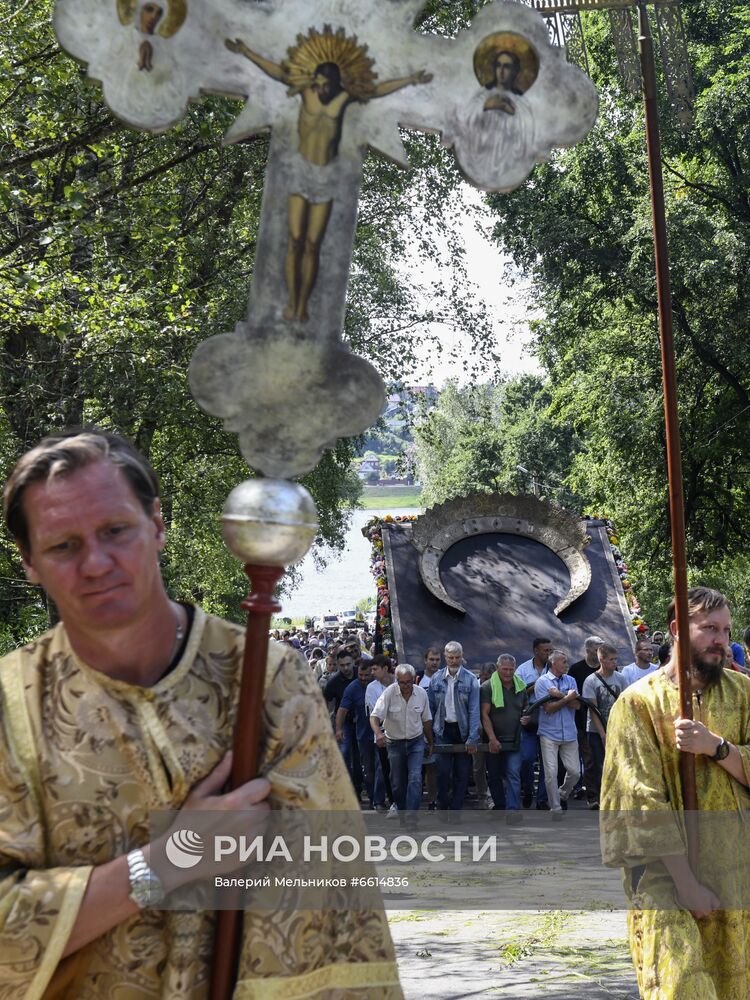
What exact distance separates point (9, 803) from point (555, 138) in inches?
66.4

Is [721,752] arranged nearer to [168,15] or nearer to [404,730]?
[168,15]

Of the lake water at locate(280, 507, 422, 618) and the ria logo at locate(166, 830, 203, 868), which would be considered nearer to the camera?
the ria logo at locate(166, 830, 203, 868)

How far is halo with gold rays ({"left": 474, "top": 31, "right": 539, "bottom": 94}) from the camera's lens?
3111mm

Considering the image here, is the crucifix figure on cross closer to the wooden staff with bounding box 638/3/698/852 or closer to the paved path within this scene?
the wooden staff with bounding box 638/3/698/852

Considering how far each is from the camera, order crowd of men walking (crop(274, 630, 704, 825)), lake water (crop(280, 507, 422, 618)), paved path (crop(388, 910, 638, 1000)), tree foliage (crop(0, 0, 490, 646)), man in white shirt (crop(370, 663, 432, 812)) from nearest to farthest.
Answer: paved path (crop(388, 910, 638, 1000)) < tree foliage (crop(0, 0, 490, 646)) < man in white shirt (crop(370, 663, 432, 812)) < crowd of men walking (crop(274, 630, 704, 825)) < lake water (crop(280, 507, 422, 618))

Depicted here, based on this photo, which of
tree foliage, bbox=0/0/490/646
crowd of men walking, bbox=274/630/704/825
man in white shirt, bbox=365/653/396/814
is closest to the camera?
tree foliage, bbox=0/0/490/646

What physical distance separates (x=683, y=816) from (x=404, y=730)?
9.30 m

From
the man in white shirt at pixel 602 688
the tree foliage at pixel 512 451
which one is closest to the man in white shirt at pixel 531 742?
the man in white shirt at pixel 602 688

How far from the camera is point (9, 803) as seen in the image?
2752 mm

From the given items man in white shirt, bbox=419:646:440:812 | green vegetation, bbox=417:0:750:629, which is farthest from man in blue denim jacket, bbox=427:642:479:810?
green vegetation, bbox=417:0:750:629

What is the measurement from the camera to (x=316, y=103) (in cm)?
307

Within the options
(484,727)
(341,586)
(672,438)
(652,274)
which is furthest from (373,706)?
(341,586)

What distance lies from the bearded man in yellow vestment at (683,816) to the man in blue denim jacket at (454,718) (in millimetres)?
9224

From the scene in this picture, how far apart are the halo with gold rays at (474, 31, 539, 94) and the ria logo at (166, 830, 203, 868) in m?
1.59
